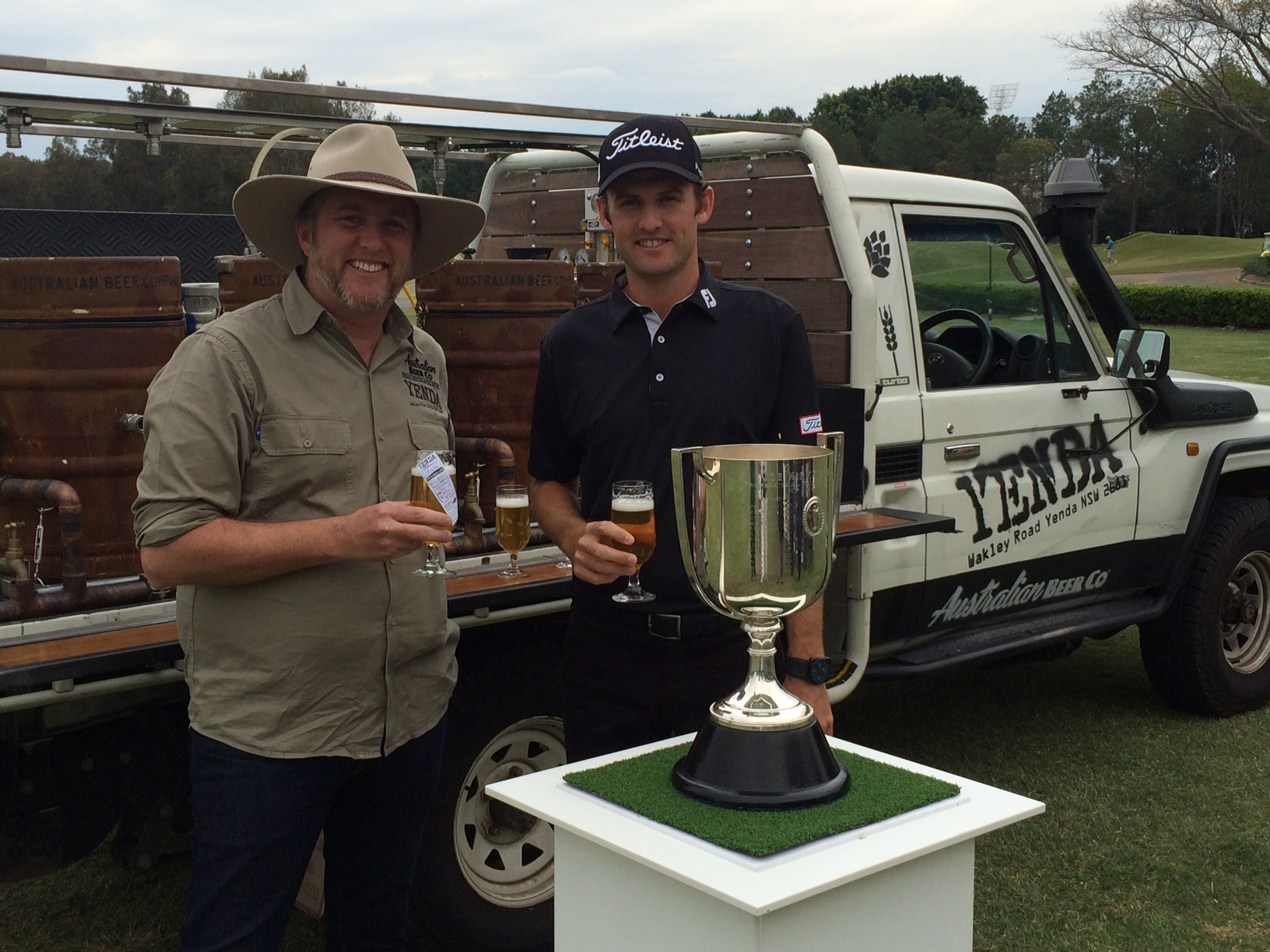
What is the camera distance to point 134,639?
255 centimetres

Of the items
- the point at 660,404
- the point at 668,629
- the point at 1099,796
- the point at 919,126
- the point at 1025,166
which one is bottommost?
the point at 1099,796

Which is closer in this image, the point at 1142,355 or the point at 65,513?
the point at 65,513

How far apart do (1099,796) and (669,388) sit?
2979mm

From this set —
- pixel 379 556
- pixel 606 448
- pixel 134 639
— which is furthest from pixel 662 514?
pixel 134 639

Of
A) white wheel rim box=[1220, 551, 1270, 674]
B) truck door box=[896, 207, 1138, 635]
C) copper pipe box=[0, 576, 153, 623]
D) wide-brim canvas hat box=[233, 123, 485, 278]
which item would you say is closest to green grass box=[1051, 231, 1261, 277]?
white wheel rim box=[1220, 551, 1270, 674]

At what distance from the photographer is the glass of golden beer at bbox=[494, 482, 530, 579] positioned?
2943 mm

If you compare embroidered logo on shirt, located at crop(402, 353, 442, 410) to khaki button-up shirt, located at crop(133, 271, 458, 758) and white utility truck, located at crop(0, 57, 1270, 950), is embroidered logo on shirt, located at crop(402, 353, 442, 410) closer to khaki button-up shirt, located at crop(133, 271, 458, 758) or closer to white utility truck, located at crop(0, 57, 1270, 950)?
khaki button-up shirt, located at crop(133, 271, 458, 758)

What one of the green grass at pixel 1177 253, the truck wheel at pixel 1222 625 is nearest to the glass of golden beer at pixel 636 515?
the truck wheel at pixel 1222 625

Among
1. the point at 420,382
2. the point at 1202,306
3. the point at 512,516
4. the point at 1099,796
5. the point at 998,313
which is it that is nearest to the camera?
the point at 420,382

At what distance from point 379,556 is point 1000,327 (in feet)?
10.8

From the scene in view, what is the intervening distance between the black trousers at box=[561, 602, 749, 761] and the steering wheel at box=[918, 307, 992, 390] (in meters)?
2.16

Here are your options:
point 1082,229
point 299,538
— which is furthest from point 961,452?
point 299,538

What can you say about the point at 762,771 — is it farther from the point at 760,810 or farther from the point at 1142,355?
the point at 1142,355

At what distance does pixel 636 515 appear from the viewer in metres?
2.26
